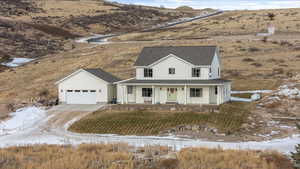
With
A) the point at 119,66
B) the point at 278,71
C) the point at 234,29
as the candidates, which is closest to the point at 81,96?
the point at 119,66

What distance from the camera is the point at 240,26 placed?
107062 mm

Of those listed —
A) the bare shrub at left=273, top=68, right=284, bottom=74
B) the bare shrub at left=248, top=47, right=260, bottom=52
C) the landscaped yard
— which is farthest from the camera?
the bare shrub at left=248, top=47, right=260, bottom=52

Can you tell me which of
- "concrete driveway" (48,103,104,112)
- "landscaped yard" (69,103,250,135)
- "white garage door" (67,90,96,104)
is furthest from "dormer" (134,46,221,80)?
"landscaped yard" (69,103,250,135)

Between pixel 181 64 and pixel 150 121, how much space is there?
36.6ft

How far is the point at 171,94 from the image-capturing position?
150 feet

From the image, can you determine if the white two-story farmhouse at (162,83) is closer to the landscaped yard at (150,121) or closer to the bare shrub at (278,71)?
the landscaped yard at (150,121)

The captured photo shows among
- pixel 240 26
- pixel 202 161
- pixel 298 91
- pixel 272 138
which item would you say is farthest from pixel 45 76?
pixel 240 26

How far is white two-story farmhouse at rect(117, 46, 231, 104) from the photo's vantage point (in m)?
44.5

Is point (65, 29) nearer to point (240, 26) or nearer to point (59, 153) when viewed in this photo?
point (240, 26)

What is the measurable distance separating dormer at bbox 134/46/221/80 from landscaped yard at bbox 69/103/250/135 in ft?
21.0

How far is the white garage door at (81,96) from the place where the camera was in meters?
48.1

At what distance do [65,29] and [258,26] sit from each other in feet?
177

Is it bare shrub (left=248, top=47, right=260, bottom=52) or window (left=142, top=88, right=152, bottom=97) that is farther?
bare shrub (left=248, top=47, right=260, bottom=52)

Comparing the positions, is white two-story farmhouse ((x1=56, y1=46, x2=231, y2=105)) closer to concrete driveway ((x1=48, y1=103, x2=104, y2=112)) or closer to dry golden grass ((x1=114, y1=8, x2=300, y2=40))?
concrete driveway ((x1=48, y1=103, x2=104, y2=112))
